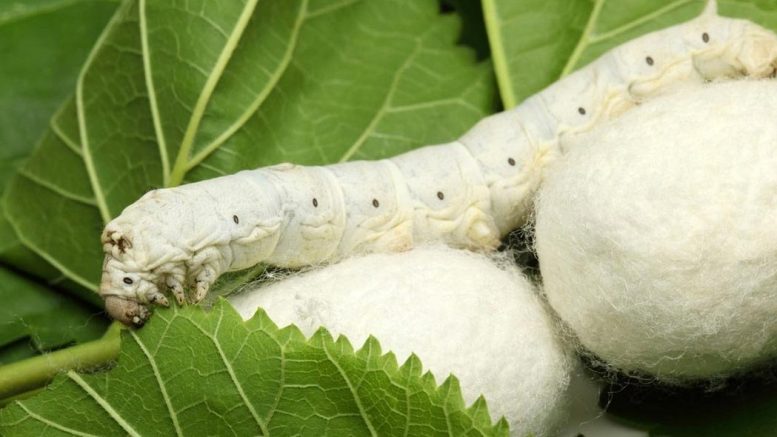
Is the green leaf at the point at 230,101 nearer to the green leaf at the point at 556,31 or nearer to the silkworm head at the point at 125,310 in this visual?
the green leaf at the point at 556,31

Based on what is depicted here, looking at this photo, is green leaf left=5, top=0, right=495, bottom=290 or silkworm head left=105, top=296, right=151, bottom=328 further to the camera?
green leaf left=5, top=0, right=495, bottom=290

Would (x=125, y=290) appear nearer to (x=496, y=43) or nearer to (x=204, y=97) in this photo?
(x=204, y=97)

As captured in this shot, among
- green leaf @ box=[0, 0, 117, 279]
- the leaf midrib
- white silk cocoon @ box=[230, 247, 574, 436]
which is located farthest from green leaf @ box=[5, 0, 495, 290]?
white silk cocoon @ box=[230, 247, 574, 436]

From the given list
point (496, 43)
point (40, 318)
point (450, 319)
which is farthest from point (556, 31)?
point (40, 318)

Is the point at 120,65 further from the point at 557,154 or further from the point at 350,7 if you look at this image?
the point at 557,154

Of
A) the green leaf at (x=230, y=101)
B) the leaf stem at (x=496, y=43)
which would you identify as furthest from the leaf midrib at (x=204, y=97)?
the leaf stem at (x=496, y=43)

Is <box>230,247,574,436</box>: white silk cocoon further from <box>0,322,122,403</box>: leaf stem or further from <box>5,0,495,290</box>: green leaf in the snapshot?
<box>5,0,495,290</box>: green leaf

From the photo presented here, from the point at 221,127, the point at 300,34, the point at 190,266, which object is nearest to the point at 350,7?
the point at 300,34

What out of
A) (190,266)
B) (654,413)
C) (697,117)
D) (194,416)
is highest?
(697,117)
